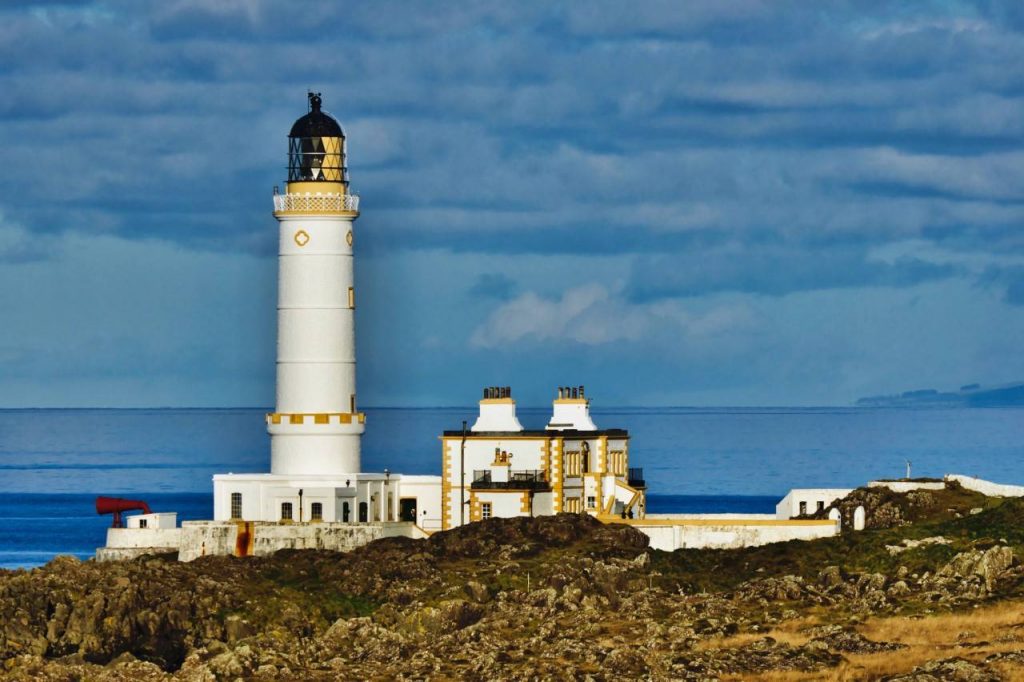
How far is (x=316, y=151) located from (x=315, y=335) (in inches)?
258

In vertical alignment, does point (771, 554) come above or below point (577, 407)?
below

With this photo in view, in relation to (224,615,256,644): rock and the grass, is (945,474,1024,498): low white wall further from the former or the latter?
(224,615,256,644): rock

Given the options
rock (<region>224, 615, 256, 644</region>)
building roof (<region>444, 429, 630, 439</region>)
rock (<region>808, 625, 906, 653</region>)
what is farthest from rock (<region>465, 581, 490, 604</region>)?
building roof (<region>444, 429, 630, 439</region>)

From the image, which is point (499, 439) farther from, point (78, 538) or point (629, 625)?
point (78, 538)

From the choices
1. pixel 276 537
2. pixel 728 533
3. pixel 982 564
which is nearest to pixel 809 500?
pixel 728 533

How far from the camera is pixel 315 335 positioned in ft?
261

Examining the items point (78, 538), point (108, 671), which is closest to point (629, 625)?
point (108, 671)

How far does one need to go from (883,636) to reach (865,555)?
7335 millimetres

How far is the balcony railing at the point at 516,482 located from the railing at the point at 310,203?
10316 millimetres

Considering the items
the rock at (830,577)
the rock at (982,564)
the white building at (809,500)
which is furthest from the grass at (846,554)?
the white building at (809,500)

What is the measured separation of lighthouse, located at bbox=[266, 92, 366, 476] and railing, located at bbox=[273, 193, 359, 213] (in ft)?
0.11

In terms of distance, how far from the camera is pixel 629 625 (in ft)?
214

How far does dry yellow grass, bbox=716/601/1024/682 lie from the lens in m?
58.8

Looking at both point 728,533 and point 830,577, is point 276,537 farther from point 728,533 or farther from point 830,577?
point 830,577
